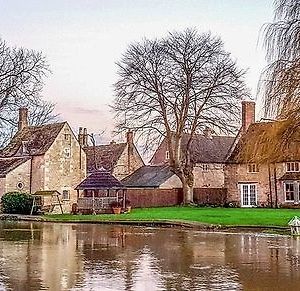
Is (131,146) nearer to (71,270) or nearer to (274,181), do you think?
(274,181)

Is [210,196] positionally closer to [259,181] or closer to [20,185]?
[259,181]

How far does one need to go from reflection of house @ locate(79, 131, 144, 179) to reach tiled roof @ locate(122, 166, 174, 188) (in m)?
1.05

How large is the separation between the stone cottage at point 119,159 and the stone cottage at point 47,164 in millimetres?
11957

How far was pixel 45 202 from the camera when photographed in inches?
1881

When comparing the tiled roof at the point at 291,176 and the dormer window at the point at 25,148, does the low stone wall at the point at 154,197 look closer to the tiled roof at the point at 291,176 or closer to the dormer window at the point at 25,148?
the dormer window at the point at 25,148

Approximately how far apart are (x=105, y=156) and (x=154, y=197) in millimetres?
12999

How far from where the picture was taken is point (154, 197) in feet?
178

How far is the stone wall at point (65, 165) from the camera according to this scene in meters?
49.3

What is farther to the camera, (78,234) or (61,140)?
(61,140)

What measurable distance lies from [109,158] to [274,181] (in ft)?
66.7

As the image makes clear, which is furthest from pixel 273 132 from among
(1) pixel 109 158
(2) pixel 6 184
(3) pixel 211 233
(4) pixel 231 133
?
(1) pixel 109 158

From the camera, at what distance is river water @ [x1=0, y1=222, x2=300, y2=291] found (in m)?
12.3

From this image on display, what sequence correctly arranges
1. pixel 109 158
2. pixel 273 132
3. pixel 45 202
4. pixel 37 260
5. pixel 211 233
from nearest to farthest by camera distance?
pixel 37 260 < pixel 273 132 < pixel 211 233 < pixel 45 202 < pixel 109 158

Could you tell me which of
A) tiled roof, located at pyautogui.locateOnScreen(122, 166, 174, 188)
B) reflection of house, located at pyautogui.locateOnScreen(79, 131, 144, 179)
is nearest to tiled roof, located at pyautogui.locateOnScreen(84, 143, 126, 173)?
reflection of house, located at pyautogui.locateOnScreen(79, 131, 144, 179)
